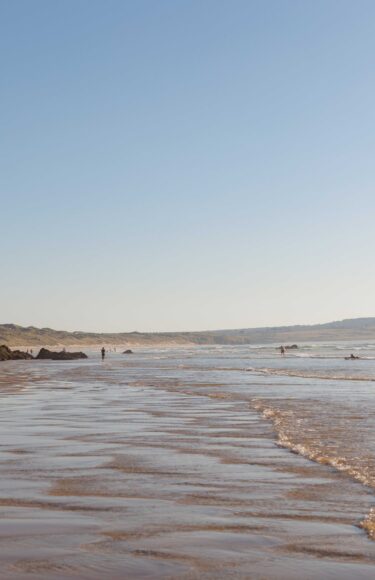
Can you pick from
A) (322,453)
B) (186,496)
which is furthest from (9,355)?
(186,496)

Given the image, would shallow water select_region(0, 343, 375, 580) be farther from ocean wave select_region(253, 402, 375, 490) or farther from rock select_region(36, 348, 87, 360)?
rock select_region(36, 348, 87, 360)

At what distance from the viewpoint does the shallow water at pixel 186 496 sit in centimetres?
534

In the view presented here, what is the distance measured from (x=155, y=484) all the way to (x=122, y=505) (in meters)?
1.21

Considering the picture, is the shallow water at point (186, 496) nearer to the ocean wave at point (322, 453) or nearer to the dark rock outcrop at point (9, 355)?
the ocean wave at point (322, 453)

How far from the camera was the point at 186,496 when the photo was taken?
781cm

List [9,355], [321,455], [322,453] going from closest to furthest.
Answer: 1. [321,455]
2. [322,453]
3. [9,355]

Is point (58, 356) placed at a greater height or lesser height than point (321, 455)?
greater

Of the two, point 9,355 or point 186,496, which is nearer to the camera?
point 186,496

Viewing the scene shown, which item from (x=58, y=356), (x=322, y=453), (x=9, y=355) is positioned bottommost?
(x=322, y=453)

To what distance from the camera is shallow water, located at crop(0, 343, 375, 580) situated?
5.34 metres

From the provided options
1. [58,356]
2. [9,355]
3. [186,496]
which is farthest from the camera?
[58,356]

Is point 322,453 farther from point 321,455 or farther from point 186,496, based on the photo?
point 186,496

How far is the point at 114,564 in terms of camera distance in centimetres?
525

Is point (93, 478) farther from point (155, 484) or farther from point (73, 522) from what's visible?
point (73, 522)
